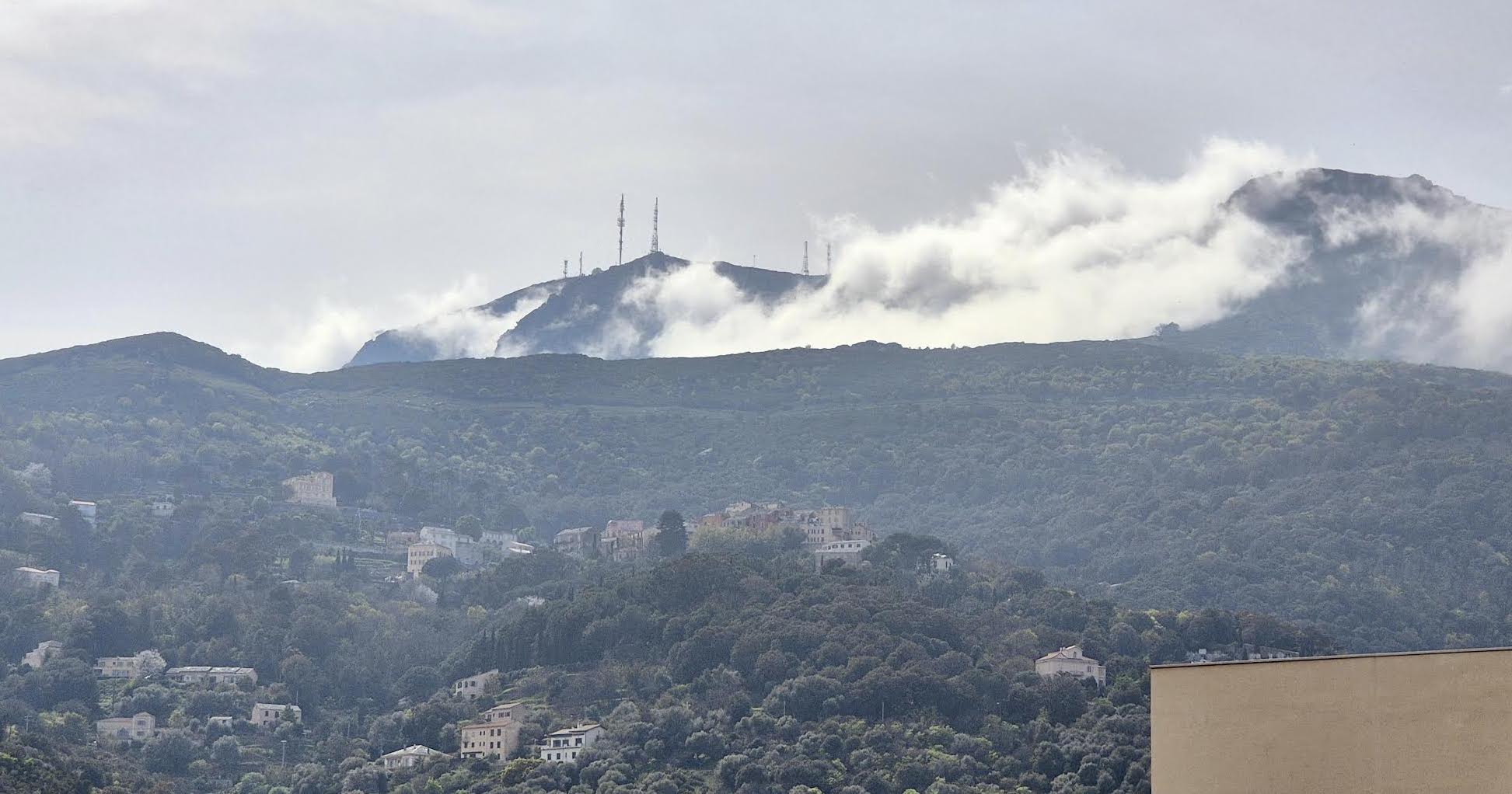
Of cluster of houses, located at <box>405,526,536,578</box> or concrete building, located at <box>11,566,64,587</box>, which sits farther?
cluster of houses, located at <box>405,526,536,578</box>

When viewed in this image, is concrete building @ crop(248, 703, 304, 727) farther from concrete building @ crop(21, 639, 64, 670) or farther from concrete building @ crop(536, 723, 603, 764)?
concrete building @ crop(536, 723, 603, 764)

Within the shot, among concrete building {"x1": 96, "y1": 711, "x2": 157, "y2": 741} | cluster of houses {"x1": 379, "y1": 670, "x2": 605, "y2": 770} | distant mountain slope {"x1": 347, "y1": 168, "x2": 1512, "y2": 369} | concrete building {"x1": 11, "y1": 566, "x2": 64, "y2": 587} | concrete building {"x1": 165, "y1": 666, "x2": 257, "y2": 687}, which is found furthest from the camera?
distant mountain slope {"x1": 347, "y1": 168, "x2": 1512, "y2": 369}

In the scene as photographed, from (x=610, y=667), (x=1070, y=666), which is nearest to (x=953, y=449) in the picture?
(x=610, y=667)

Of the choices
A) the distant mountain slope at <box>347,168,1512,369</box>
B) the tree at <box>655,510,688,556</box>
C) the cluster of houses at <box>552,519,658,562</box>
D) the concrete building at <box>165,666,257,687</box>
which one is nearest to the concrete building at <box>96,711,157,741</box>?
the concrete building at <box>165,666,257,687</box>

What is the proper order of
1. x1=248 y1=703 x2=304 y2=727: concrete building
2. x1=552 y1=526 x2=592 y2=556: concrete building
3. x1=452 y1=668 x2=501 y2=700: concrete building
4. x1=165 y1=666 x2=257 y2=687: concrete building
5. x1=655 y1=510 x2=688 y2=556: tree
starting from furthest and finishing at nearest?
x1=552 y1=526 x2=592 y2=556: concrete building
x1=655 y1=510 x2=688 y2=556: tree
x1=165 y1=666 x2=257 y2=687: concrete building
x1=452 y1=668 x2=501 y2=700: concrete building
x1=248 y1=703 x2=304 y2=727: concrete building

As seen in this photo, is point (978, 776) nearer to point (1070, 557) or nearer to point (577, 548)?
point (1070, 557)

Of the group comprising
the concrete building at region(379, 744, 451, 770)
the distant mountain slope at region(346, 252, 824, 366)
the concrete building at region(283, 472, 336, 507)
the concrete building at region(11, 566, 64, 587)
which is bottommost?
the concrete building at region(379, 744, 451, 770)

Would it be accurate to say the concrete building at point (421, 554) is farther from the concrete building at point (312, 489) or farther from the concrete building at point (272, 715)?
the concrete building at point (272, 715)

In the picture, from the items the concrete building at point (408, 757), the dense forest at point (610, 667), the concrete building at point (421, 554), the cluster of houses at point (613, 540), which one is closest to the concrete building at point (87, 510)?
the dense forest at point (610, 667)
